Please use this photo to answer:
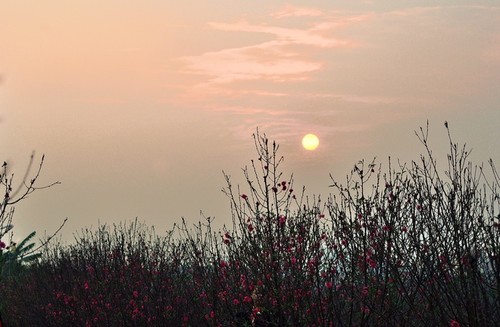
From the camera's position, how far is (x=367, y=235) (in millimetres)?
11836

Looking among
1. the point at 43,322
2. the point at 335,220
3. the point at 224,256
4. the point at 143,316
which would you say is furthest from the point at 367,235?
the point at 43,322

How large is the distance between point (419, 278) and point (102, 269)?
34.5 feet

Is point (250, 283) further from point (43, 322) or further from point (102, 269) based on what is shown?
point (43, 322)

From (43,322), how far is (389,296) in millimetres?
12913

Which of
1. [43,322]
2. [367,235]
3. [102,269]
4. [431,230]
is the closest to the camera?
[431,230]

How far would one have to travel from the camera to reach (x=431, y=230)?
33.8ft

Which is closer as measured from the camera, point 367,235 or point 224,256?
point 367,235

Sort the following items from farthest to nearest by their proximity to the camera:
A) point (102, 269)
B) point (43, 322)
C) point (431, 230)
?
1. point (43, 322)
2. point (102, 269)
3. point (431, 230)

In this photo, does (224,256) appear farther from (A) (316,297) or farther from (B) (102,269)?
(B) (102,269)

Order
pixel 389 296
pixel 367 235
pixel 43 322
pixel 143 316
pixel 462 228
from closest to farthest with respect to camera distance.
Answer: pixel 462 228
pixel 389 296
pixel 367 235
pixel 143 316
pixel 43 322

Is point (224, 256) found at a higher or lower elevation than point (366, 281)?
higher

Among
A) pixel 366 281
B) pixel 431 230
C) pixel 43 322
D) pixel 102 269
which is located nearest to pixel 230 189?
pixel 366 281

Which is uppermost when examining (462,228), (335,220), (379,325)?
(335,220)

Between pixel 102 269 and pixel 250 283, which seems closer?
pixel 250 283
